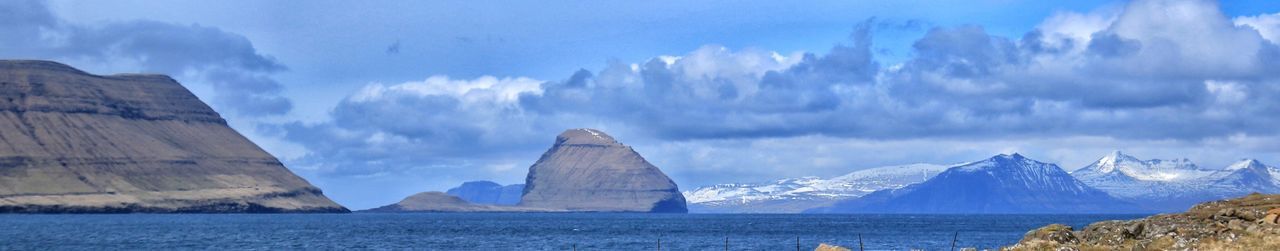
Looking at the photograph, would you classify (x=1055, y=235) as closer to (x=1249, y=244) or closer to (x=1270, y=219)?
(x=1270, y=219)

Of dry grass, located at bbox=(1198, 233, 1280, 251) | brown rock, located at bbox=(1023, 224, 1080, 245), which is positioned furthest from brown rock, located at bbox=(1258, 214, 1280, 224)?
brown rock, located at bbox=(1023, 224, 1080, 245)

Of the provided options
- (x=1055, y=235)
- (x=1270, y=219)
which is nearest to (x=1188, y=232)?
(x=1270, y=219)

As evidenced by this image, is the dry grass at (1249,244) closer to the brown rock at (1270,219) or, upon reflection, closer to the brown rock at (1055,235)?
the brown rock at (1270,219)

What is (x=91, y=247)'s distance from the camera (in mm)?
130750

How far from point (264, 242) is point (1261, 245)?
109657 mm

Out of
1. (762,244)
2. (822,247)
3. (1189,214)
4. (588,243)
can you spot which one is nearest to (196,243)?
(588,243)

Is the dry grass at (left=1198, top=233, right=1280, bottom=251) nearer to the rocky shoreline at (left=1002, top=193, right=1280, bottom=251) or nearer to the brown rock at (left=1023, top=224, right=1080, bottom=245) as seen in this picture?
the rocky shoreline at (left=1002, top=193, right=1280, bottom=251)

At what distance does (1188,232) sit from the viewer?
206 ft

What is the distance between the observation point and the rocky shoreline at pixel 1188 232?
2213 inches

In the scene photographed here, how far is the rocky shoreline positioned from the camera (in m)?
56.2

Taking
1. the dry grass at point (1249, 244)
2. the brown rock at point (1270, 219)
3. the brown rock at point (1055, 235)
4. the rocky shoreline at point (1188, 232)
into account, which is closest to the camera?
the dry grass at point (1249, 244)

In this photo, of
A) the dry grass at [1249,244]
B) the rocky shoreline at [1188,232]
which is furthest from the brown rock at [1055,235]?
the dry grass at [1249,244]

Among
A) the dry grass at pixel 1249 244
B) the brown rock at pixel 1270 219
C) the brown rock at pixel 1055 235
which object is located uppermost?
the brown rock at pixel 1270 219

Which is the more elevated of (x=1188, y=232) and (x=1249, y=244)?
(x=1188, y=232)
